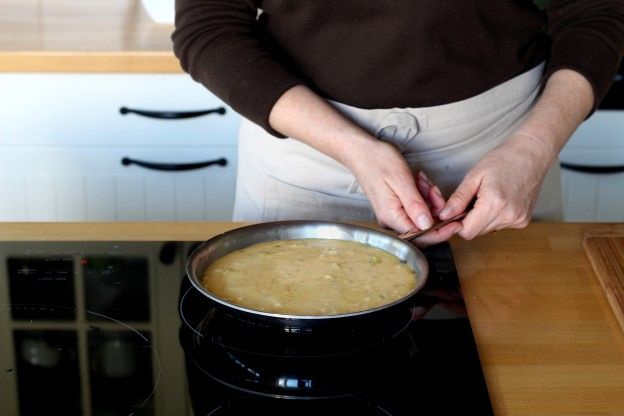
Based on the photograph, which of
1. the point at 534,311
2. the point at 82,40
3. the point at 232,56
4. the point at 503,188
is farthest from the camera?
the point at 82,40

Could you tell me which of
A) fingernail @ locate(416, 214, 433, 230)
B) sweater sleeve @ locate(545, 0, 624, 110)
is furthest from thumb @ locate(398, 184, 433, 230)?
sweater sleeve @ locate(545, 0, 624, 110)

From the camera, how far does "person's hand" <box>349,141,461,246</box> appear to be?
1.00 m

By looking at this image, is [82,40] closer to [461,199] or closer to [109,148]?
[109,148]

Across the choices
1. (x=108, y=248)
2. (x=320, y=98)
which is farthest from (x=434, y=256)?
(x=108, y=248)

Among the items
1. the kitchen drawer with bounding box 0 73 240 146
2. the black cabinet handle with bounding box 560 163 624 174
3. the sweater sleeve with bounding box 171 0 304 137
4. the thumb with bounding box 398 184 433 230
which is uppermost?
the sweater sleeve with bounding box 171 0 304 137

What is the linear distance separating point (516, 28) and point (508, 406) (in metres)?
0.63

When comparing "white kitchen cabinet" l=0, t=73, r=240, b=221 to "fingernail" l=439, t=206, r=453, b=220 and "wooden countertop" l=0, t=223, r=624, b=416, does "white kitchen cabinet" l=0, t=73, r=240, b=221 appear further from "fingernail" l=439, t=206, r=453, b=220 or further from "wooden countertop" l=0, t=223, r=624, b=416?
"fingernail" l=439, t=206, r=453, b=220

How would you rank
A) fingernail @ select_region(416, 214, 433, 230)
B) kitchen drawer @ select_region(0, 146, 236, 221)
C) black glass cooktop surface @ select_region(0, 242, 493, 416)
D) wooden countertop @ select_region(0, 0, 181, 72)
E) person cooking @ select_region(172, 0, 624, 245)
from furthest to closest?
kitchen drawer @ select_region(0, 146, 236, 221), wooden countertop @ select_region(0, 0, 181, 72), person cooking @ select_region(172, 0, 624, 245), fingernail @ select_region(416, 214, 433, 230), black glass cooktop surface @ select_region(0, 242, 493, 416)

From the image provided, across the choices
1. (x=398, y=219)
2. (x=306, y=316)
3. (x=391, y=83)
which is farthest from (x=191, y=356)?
(x=391, y=83)

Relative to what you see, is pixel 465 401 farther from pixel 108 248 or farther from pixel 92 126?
pixel 92 126

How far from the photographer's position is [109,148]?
72.2 inches

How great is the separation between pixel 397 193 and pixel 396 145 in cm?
22

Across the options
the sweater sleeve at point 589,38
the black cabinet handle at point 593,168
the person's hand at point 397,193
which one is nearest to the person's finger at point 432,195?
the person's hand at point 397,193

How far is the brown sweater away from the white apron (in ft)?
0.06
